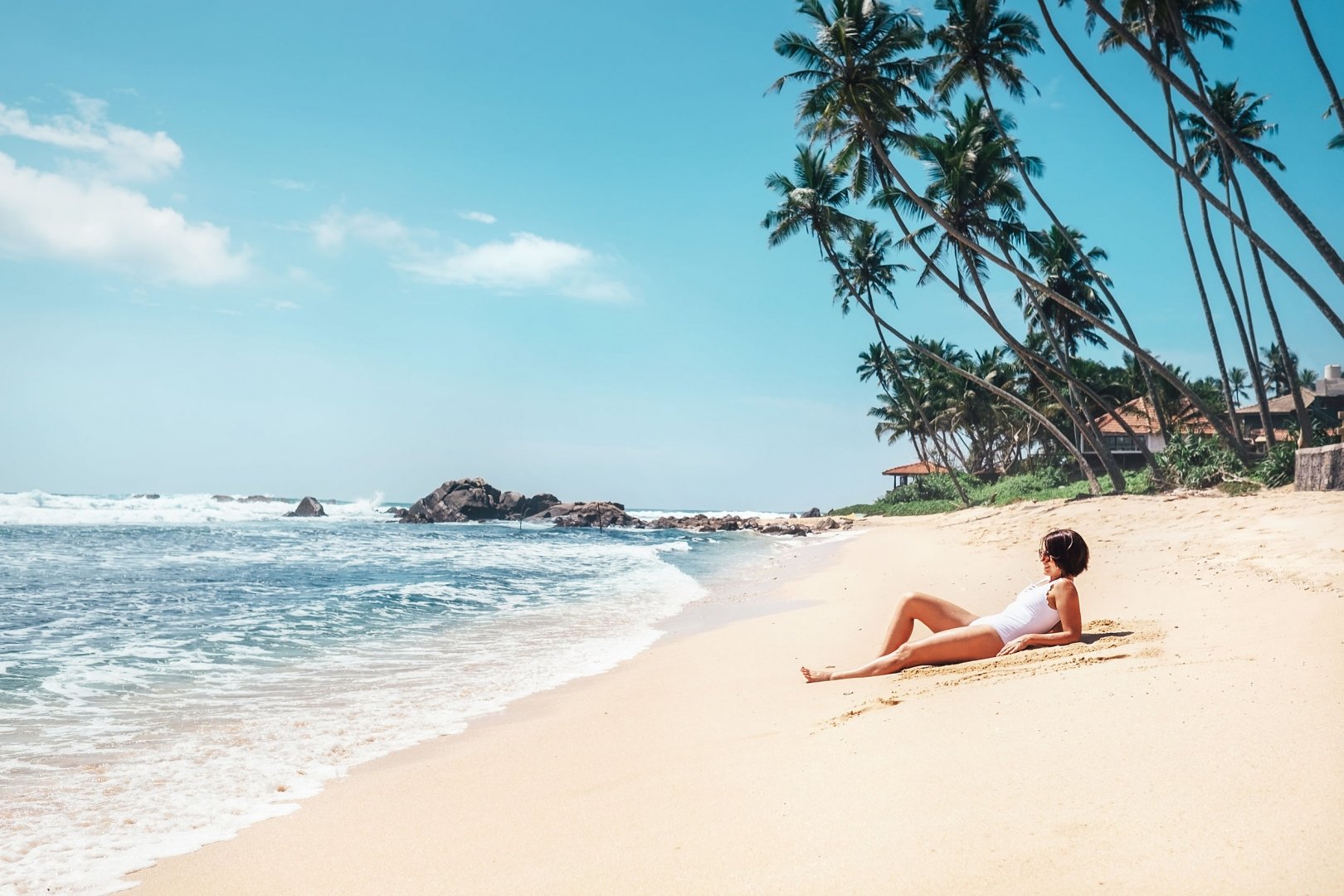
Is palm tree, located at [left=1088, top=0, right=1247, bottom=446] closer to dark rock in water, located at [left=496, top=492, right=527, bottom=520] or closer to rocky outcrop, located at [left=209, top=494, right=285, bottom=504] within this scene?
dark rock in water, located at [left=496, top=492, right=527, bottom=520]

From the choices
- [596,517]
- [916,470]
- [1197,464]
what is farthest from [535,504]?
[1197,464]

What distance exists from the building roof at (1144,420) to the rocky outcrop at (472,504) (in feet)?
142

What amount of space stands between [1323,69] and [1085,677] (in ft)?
52.6

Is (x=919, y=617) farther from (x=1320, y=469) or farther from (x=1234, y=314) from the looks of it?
(x=1234, y=314)

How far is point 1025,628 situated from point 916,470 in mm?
61566

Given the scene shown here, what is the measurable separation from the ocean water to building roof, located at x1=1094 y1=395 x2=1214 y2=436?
30.6 m

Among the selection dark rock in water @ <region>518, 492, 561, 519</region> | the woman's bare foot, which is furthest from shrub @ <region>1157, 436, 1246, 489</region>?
dark rock in water @ <region>518, 492, 561, 519</region>

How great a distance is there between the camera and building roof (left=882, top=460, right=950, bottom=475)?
194 feet

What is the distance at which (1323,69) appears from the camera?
1365 centimetres

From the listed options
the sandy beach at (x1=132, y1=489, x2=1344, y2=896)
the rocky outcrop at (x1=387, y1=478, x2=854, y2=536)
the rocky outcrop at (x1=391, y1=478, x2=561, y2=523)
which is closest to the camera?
the sandy beach at (x1=132, y1=489, x2=1344, y2=896)

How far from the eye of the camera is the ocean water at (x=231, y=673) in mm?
3596

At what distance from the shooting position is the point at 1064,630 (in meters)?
4.69

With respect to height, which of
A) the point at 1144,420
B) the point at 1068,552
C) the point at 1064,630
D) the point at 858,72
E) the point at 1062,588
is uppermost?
the point at 858,72

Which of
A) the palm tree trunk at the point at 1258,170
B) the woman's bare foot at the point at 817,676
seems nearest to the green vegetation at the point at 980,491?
the palm tree trunk at the point at 1258,170
